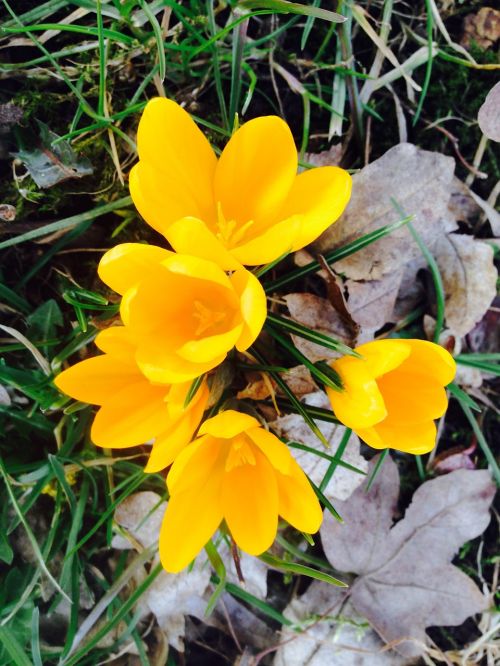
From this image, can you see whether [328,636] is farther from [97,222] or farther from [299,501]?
[97,222]

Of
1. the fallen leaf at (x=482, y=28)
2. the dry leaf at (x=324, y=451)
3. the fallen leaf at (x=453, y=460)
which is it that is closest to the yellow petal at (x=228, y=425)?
the dry leaf at (x=324, y=451)

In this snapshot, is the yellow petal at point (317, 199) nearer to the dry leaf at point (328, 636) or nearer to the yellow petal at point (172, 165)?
the yellow petal at point (172, 165)

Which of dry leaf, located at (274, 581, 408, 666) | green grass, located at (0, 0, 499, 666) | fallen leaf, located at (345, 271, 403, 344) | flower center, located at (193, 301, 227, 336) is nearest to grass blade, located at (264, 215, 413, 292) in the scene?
green grass, located at (0, 0, 499, 666)

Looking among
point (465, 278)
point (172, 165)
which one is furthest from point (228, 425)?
point (465, 278)

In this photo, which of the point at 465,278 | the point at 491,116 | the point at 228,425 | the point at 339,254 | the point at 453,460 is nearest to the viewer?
the point at 228,425

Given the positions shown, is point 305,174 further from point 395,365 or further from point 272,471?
point 272,471
